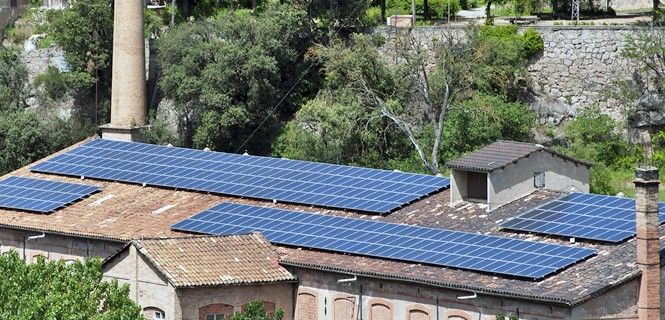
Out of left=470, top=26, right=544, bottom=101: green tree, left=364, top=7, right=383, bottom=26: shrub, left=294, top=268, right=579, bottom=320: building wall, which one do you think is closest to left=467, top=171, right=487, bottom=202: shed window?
left=294, top=268, right=579, bottom=320: building wall

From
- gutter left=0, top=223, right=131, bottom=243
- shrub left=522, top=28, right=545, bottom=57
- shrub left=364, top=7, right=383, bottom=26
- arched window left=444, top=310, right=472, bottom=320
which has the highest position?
shrub left=364, top=7, right=383, bottom=26

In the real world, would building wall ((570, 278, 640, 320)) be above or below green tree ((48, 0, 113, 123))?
below

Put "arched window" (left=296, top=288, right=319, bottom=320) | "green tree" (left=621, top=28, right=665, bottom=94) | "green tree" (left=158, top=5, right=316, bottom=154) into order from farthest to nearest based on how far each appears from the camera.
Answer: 1. "green tree" (left=158, top=5, right=316, bottom=154)
2. "green tree" (left=621, top=28, right=665, bottom=94)
3. "arched window" (left=296, top=288, right=319, bottom=320)

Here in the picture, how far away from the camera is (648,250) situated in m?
59.8

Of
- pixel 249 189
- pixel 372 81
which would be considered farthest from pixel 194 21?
A: pixel 249 189

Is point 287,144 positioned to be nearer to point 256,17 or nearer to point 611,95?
point 256,17

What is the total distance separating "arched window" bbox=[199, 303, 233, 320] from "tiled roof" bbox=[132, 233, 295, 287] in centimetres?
70

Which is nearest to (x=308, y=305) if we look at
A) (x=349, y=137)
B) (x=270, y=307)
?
(x=270, y=307)

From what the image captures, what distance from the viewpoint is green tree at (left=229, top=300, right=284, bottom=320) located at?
198 feet

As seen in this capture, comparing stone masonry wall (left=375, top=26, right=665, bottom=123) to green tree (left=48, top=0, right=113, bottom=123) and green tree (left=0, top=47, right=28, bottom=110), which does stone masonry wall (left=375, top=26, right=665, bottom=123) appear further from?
green tree (left=0, top=47, right=28, bottom=110)

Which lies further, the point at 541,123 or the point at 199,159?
the point at 541,123

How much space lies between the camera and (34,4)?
118 m

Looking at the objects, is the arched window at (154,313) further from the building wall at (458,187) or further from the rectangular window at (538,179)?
the rectangular window at (538,179)

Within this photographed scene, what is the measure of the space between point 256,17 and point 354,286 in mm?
38787
